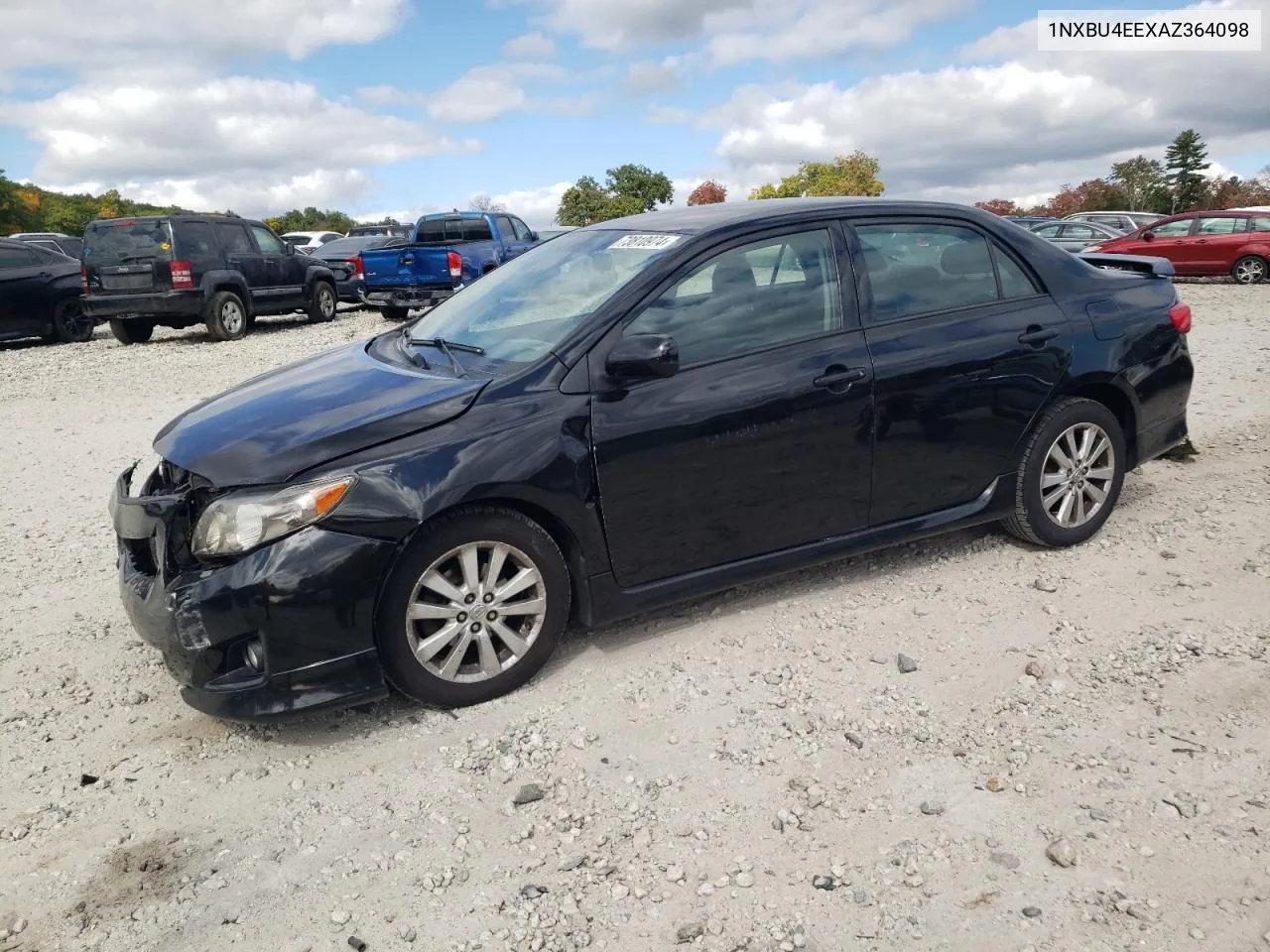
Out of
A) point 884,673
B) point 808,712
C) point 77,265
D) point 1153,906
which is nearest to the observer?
point 1153,906

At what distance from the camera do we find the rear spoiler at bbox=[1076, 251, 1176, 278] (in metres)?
5.19

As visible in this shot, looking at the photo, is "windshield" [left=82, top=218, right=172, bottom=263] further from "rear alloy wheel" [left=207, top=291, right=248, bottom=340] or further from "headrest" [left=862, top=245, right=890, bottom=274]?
"headrest" [left=862, top=245, right=890, bottom=274]

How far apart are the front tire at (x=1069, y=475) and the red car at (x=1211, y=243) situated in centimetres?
1670

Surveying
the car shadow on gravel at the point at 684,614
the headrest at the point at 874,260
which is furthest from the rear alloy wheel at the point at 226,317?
the headrest at the point at 874,260

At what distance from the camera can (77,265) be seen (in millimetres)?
15414

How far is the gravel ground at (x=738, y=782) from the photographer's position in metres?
2.59

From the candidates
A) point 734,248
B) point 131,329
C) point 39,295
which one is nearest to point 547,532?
point 734,248

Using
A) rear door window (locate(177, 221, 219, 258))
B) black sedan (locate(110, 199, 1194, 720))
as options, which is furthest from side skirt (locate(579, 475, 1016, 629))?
rear door window (locate(177, 221, 219, 258))

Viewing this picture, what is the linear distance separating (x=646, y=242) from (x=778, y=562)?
4.70 feet

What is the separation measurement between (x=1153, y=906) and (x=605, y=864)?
1.40 metres

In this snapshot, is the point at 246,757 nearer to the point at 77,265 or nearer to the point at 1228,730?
the point at 1228,730

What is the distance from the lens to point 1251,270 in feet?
63.7

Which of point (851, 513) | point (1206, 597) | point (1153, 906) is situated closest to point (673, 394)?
point (851, 513)

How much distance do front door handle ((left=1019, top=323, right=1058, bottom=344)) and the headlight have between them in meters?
3.03
